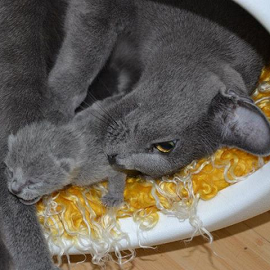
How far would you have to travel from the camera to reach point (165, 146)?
4.52ft

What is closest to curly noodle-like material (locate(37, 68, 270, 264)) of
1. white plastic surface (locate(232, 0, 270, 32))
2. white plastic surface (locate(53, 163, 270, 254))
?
white plastic surface (locate(53, 163, 270, 254))

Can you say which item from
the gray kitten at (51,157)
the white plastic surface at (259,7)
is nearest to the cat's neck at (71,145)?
the gray kitten at (51,157)

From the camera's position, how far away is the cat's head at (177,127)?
4.44 feet

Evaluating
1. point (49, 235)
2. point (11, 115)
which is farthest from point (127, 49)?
point (49, 235)

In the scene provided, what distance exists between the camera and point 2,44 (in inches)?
55.4

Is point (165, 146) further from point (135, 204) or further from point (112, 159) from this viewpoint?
point (135, 204)

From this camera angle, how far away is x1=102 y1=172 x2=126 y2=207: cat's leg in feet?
4.85

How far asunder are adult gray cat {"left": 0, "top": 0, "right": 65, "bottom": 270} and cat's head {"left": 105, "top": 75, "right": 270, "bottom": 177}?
8.2 inches

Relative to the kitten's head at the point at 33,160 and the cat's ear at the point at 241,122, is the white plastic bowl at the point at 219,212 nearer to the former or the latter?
the cat's ear at the point at 241,122

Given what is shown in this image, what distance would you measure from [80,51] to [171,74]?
23cm

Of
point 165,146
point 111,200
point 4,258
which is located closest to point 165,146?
point 165,146

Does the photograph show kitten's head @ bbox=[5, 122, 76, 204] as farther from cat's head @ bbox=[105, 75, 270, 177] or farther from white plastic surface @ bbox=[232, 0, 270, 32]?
white plastic surface @ bbox=[232, 0, 270, 32]

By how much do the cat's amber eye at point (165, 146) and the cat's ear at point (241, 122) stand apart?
0.35ft

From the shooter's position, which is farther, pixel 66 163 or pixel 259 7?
pixel 66 163
